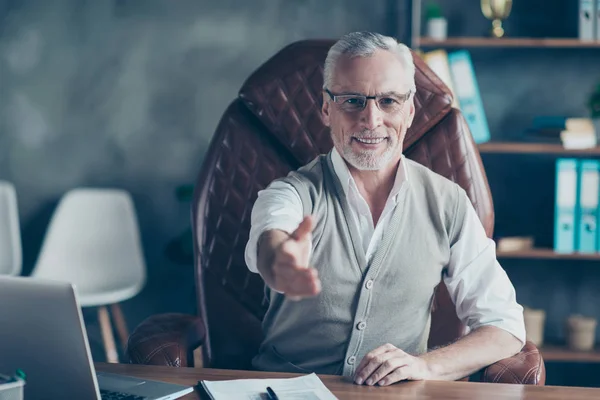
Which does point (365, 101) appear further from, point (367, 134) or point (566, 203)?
point (566, 203)

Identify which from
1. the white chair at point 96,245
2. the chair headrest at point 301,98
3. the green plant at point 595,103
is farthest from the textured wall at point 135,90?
the chair headrest at point 301,98

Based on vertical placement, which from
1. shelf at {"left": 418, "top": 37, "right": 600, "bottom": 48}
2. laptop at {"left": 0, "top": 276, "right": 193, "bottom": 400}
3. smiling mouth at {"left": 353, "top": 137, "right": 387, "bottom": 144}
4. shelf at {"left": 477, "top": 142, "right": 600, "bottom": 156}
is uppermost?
shelf at {"left": 418, "top": 37, "right": 600, "bottom": 48}

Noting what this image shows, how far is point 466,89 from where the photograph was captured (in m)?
2.99

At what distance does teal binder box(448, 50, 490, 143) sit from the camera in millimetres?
2984

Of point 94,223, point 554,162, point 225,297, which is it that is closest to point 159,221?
point 94,223

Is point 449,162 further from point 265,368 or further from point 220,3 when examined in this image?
point 220,3

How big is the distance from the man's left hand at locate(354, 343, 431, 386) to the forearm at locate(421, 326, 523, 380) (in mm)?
129

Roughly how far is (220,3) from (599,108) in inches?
66.9

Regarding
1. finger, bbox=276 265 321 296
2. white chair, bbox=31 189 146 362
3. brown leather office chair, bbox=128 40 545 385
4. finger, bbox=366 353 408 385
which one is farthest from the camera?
white chair, bbox=31 189 146 362

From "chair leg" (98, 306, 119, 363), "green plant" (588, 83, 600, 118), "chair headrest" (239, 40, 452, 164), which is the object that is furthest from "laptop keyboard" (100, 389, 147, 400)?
"green plant" (588, 83, 600, 118)

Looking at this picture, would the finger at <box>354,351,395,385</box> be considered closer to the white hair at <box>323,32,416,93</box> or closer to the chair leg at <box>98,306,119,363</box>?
the white hair at <box>323,32,416,93</box>

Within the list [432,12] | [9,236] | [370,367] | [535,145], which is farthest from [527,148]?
[9,236]

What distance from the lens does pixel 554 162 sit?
331 cm

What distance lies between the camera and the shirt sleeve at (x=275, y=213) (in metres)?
1.49
